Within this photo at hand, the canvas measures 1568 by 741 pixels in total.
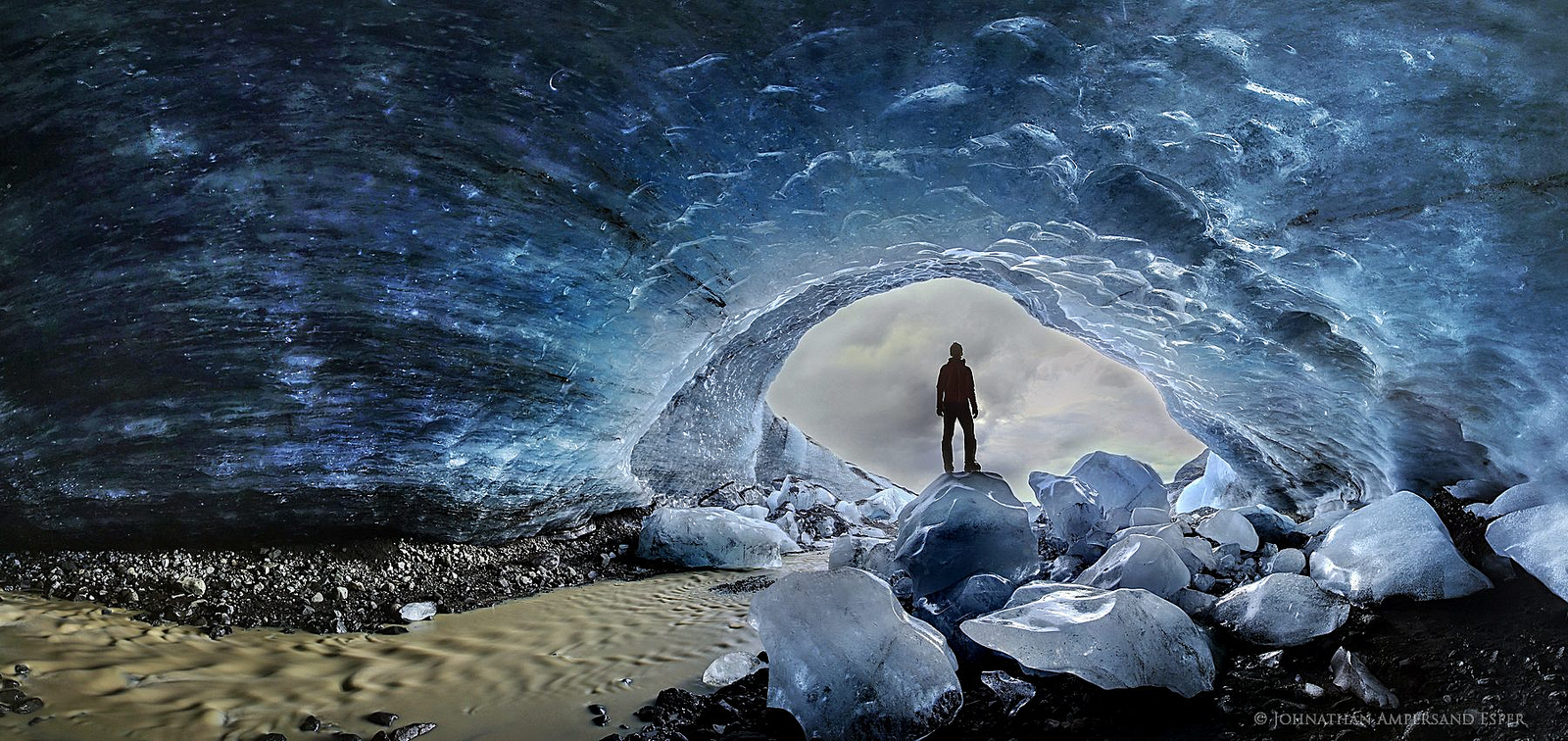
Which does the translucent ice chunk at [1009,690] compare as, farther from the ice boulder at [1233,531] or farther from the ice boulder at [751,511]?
the ice boulder at [751,511]

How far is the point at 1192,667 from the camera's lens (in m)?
1.82

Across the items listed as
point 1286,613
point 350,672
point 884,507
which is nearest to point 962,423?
point 1286,613

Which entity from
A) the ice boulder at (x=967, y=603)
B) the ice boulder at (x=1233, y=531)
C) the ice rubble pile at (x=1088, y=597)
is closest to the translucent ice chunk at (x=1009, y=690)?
the ice rubble pile at (x=1088, y=597)

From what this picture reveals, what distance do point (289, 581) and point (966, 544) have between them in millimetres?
2987

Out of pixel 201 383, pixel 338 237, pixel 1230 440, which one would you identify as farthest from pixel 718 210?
pixel 1230 440

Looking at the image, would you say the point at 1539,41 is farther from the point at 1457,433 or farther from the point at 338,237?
the point at 338,237

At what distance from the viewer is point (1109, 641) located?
1.77 meters

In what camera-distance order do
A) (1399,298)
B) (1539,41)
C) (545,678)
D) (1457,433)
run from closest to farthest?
(1539,41)
(545,678)
(1399,298)
(1457,433)

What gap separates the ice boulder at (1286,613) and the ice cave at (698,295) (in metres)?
0.01

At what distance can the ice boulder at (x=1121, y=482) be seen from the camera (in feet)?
15.6

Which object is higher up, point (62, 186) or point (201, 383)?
point (62, 186)

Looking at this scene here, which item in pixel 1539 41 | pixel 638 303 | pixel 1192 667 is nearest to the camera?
pixel 1192 667

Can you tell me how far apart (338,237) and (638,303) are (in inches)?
55.5

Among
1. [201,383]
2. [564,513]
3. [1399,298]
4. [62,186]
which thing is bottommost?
[564,513]
